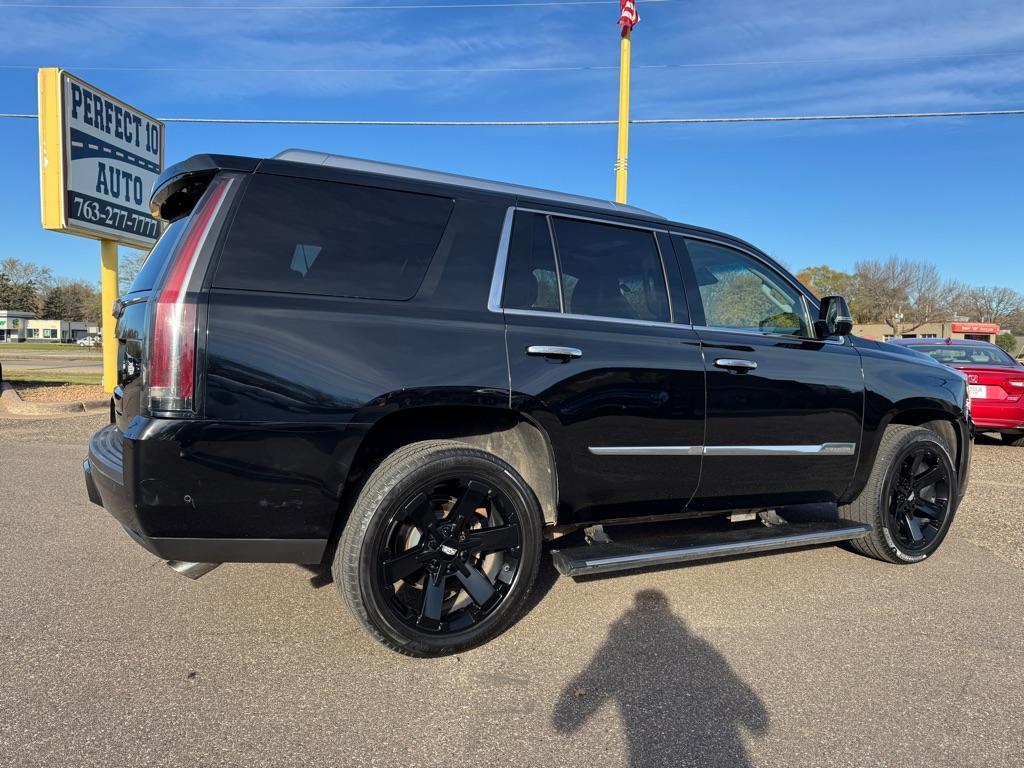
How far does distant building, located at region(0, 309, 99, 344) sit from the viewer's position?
94562mm

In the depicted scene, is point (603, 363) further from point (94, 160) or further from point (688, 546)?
point (94, 160)

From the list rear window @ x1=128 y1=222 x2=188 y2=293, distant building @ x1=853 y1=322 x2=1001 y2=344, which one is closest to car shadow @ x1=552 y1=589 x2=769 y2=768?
rear window @ x1=128 y1=222 x2=188 y2=293

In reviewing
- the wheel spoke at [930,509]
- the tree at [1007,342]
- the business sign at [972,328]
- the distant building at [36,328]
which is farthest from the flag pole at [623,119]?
the distant building at [36,328]

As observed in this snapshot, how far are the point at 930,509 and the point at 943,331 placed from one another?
7299 cm

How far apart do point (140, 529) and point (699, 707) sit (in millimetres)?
2223

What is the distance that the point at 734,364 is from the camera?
366cm

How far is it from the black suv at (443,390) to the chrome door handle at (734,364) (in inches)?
0.6

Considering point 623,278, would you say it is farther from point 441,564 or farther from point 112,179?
point 112,179

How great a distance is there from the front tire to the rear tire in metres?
2.39

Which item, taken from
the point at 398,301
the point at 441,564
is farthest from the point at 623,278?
the point at 441,564

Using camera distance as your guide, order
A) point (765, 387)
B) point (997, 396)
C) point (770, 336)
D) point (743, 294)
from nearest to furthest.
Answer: point (765, 387)
point (770, 336)
point (743, 294)
point (997, 396)

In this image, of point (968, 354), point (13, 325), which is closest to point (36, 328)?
point (13, 325)

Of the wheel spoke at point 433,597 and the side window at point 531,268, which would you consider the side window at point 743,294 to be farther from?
the wheel spoke at point 433,597

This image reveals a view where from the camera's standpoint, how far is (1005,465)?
833cm
